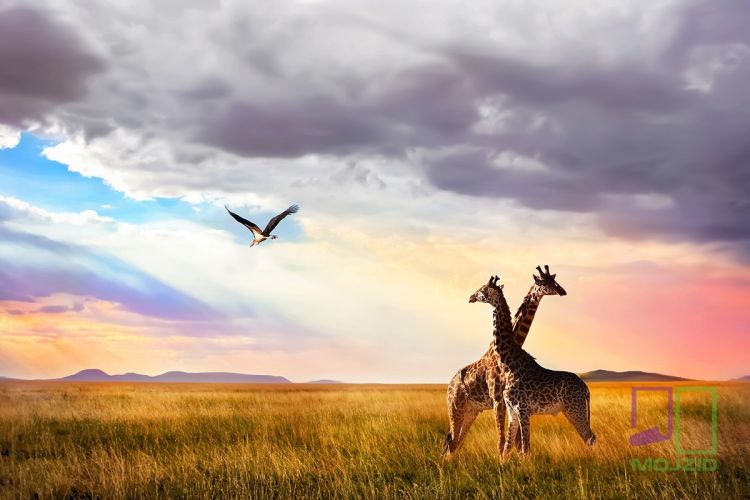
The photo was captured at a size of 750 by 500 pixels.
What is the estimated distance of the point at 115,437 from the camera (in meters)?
17.2

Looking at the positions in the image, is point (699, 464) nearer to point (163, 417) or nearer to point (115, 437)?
point (115, 437)

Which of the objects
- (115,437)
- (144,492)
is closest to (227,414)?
(115,437)

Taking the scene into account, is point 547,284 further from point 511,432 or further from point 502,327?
point 511,432

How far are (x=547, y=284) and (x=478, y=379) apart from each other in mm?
2070

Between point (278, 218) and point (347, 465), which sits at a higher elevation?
point (278, 218)

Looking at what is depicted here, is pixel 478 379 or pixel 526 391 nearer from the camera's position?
pixel 526 391

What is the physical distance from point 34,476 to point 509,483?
8007 millimetres

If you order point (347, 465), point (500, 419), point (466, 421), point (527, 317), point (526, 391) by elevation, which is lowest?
point (347, 465)

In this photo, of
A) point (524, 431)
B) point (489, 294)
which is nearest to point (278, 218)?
point (489, 294)

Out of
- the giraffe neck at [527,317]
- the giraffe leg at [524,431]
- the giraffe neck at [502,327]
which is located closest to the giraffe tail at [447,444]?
the giraffe leg at [524,431]

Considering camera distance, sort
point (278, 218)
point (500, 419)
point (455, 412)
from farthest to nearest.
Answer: point (278, 218)
point (455, 412)
point (500, 419)

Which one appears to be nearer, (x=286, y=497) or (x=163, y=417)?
(x=286, y=497)

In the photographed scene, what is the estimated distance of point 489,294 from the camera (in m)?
12.0

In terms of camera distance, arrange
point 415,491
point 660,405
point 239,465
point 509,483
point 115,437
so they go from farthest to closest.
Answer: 1. point 660,405
2. point 115,437
3. point 239,465
4. point 509,483
5. point 415,491
